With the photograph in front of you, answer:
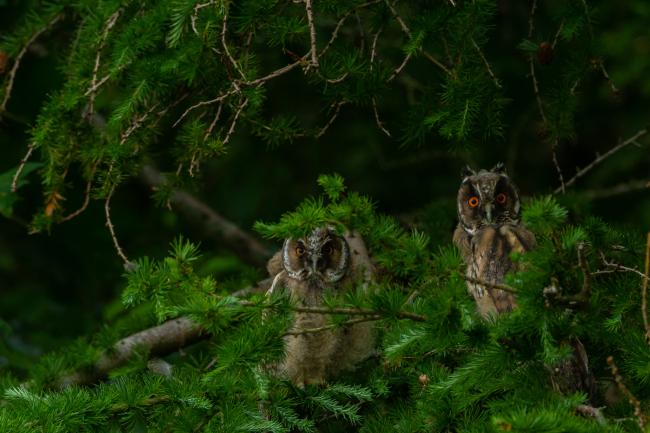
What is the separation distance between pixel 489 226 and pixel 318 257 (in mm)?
737

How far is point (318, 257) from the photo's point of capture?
14.1ft

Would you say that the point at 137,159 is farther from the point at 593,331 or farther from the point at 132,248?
the point at 132,248

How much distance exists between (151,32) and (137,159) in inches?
20.4

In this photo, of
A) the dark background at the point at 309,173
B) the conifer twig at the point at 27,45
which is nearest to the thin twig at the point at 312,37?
the conifer twig at the point at 27,45

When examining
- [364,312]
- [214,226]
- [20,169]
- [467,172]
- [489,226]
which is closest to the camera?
[364,312]

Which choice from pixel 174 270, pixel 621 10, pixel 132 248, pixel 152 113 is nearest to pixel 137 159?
pixel 152 113

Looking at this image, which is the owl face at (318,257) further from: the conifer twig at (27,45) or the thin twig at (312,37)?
the conifer twig at (27,45)

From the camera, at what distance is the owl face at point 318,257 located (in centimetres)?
429

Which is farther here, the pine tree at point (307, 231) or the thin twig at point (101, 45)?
the thin twig at point (101, 45)

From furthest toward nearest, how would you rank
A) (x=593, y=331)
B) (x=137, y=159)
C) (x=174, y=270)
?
(x=137, y=159), (x=174, y=270), (x=593, y=331)

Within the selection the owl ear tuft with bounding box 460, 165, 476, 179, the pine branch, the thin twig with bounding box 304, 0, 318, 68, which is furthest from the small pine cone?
the pine branch

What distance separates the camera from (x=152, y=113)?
3719 mm

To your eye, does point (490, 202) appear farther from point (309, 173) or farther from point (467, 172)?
point (309, 173)

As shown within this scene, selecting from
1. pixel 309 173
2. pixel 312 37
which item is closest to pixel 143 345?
pixel 312 37
